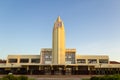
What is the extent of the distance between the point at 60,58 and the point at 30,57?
1743 cm

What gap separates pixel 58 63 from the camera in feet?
262

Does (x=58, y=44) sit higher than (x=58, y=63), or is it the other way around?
(x=58, y=44)

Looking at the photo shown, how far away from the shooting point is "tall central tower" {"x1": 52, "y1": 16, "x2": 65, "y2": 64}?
82812 mm

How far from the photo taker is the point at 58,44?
83.1 metres

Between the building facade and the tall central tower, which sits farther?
the tall central tower

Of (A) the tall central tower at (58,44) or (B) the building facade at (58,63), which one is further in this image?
(A) the tall central tower at (58,44)

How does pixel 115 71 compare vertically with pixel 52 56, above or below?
below

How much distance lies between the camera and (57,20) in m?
87.1

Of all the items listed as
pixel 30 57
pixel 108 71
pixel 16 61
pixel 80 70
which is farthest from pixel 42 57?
pixel 108 71

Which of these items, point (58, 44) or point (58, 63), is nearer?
point (58, 63)

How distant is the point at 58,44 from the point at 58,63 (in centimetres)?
818

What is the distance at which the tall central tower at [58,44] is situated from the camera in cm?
8281

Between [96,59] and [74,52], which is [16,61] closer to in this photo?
[74,52]

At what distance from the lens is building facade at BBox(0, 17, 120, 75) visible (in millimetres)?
75438
